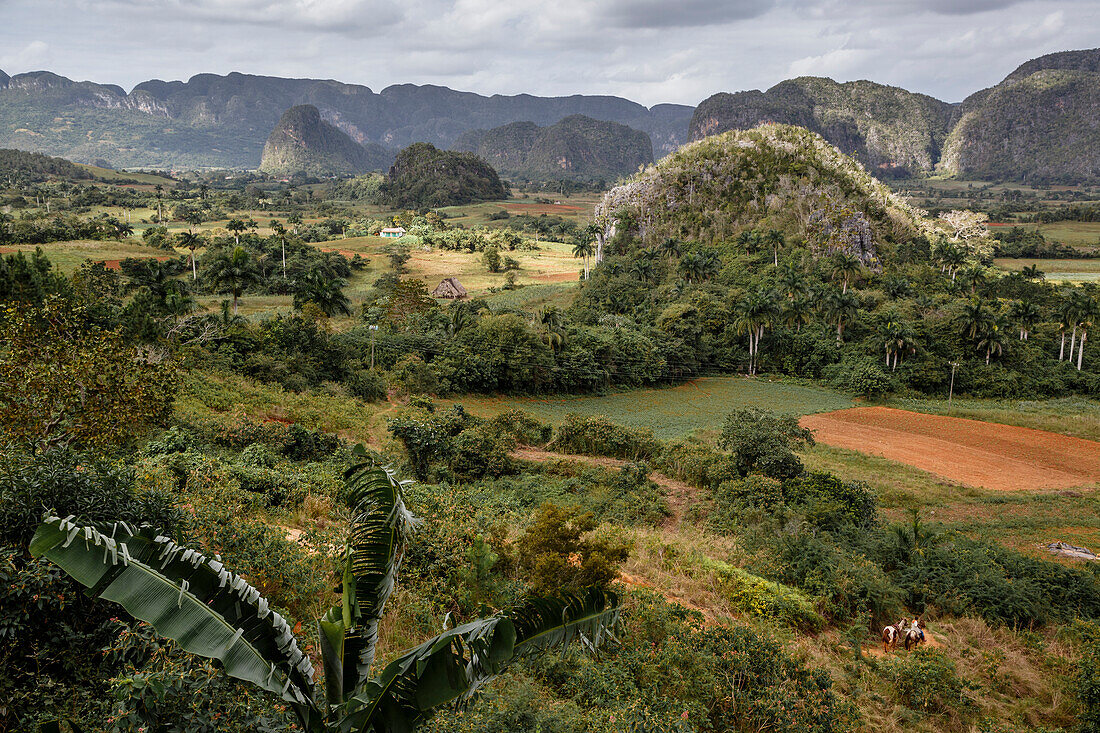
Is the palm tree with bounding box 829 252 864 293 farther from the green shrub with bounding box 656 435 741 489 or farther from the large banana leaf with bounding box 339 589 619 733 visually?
the large banana leaf with bounding box 339 589 619 733

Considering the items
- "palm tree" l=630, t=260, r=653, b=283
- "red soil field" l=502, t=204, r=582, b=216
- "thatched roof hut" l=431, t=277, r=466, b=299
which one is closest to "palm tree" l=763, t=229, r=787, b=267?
"palm tree" l=630, t=260, r=653, b=283

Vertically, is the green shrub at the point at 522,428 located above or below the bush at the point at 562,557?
below

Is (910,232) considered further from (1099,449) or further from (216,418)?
(216,418)

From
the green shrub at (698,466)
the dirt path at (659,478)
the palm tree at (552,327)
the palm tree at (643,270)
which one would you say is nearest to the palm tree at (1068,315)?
the palm tree at (643,270)

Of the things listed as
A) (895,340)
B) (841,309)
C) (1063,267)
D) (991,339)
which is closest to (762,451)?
(895,340)

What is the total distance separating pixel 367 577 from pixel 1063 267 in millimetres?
83160

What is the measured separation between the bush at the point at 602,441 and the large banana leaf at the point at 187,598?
18425 millimetres

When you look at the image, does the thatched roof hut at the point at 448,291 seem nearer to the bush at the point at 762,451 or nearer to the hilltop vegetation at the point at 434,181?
the bush at the point at 762,451


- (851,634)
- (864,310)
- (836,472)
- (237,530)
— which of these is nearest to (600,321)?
(864,310)

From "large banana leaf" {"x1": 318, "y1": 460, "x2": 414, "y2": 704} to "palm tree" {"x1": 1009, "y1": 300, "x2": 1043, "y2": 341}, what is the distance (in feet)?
164

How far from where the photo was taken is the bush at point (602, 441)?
21984 mm

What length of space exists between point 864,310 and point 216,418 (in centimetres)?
4348

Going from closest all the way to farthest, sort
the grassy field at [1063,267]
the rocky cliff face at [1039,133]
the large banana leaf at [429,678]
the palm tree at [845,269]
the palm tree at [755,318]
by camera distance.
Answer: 1. the large banana leaf at [429,678]
2. the palm tree at [755,318]
3. the palm tree at [845,269]
4. the grassy field at [1063,267]
5. the rocky cliff face at [1039,133]

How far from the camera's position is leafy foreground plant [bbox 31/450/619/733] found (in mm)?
3459
